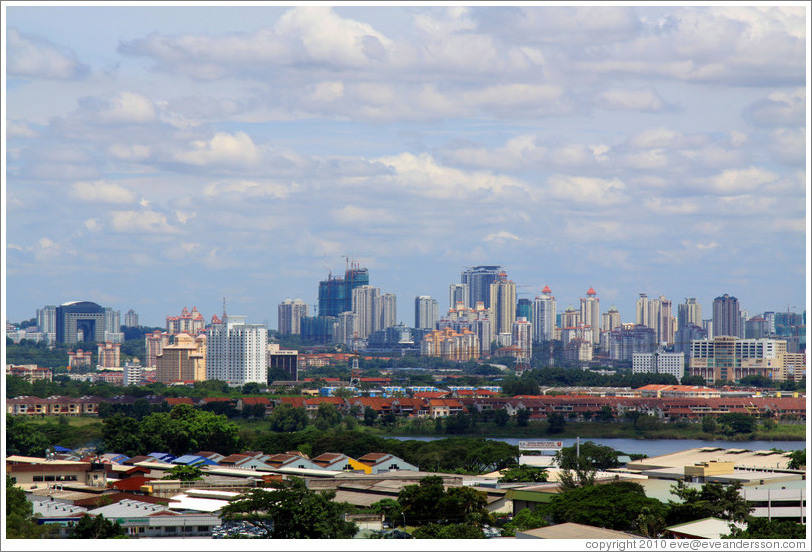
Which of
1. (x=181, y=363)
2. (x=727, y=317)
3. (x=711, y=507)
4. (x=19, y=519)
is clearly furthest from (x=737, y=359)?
(x=19, y=519)

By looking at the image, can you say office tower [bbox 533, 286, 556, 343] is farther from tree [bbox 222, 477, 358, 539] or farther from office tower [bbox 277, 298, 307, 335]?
tree [bbox 222, 477, 358, 539]

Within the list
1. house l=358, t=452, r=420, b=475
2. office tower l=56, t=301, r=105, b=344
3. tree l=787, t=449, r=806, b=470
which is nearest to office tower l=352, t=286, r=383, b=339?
office tower l=56, t=301, r=105, b=344

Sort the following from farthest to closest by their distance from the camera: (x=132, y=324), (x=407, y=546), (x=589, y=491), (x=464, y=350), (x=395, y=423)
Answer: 1. (x=132, y=324)
2. (x=464, y=350)
3. (x=395, y=423)
4. (x=589, y=491)
5. (x=407, y=546)

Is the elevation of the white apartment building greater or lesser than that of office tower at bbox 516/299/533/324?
lesser

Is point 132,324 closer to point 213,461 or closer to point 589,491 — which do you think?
point 213,461

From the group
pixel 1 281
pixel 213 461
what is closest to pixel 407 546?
pixel 1 281
